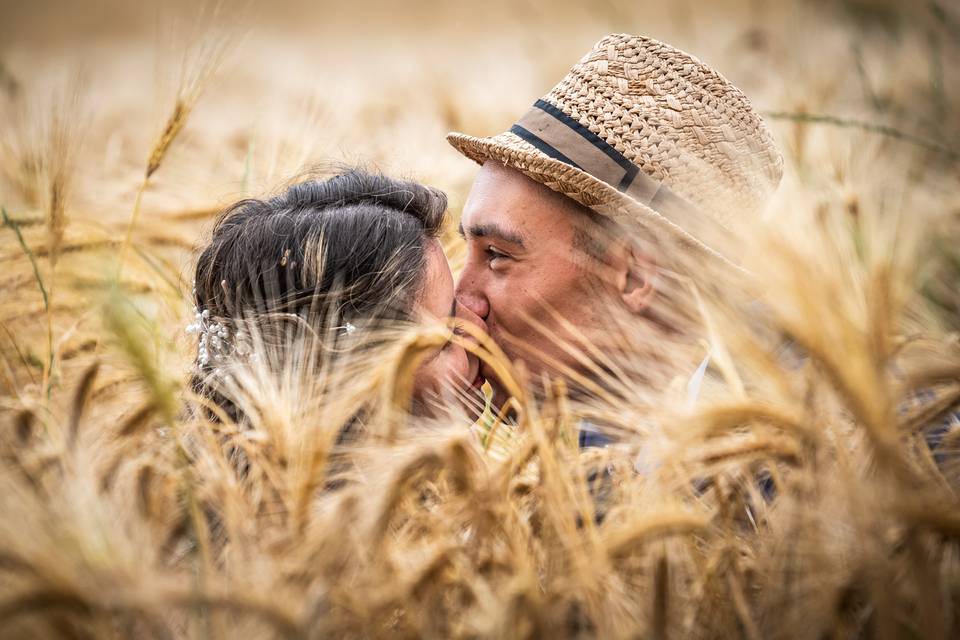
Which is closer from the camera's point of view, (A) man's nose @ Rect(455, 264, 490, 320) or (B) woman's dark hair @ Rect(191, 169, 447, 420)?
(B) woman's dark hair @ Rect(191, 169, 447, 420)

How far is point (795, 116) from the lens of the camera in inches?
75.9

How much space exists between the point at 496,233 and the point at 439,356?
0.48 metres

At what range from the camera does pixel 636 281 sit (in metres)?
2.34

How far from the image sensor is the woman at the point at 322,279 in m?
1.90

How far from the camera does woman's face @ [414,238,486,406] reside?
2.02 m

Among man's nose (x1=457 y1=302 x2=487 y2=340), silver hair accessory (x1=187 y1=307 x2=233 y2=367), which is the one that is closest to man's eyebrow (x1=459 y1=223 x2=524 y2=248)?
man's nose (x1=457 y1=302 x2=487 y2=340)

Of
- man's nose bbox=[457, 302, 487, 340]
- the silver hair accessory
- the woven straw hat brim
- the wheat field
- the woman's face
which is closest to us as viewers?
the wheat field

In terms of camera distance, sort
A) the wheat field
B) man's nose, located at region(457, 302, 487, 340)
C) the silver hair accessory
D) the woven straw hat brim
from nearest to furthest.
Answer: the wheat field < the silver hair accessory < the woven straw hat brim < man's nose, located at region(457, 302, 487, 340)

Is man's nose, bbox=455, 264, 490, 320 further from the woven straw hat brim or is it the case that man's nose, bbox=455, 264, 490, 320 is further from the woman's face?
the woven straw hat brim

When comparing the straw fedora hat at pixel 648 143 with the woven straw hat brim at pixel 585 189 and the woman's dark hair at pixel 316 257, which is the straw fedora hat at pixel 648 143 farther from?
the woman's dark hair at pixel 316 257

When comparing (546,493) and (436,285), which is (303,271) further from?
(546,493)

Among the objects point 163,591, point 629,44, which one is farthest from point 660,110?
point 163,591

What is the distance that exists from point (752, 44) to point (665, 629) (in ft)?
13.5

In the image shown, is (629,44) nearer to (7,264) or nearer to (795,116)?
(795,116)
